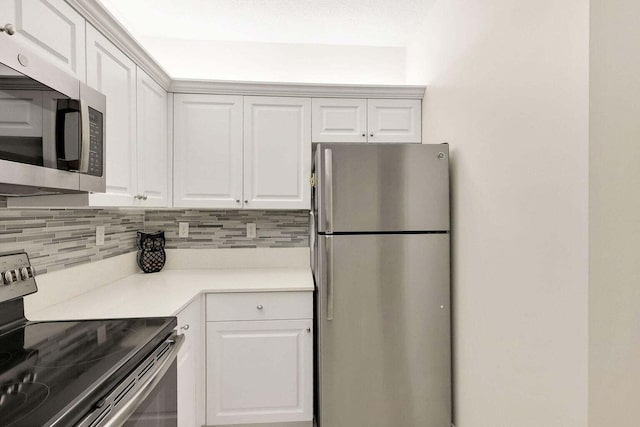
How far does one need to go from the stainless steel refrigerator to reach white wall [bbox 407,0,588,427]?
5.0 inches

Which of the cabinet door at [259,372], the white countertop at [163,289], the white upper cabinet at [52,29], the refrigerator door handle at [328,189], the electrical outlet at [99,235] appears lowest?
the cabinet door at [259,372]

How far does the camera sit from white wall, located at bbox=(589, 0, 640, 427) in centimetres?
93

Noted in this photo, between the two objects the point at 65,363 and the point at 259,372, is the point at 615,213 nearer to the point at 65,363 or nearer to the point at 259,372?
the point at 65,363

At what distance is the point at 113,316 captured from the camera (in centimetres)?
137

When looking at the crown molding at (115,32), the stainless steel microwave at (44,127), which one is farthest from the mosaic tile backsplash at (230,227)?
the stainless steel microwave at (44,127)

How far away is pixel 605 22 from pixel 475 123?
695 millimetres

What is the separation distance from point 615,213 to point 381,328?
3.76 ft

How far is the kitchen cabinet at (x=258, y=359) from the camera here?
6.18 feet

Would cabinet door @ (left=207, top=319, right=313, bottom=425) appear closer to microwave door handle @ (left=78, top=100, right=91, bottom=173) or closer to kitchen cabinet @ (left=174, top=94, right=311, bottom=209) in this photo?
kitchen cabinet @ (left=174, top=94, right=311, bottom=209)

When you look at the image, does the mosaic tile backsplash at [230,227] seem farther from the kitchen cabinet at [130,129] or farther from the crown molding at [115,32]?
the crown molding at [115,32]

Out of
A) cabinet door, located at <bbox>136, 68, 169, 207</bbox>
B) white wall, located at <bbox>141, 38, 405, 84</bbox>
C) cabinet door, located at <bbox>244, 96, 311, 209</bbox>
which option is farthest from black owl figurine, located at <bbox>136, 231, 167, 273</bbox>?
white wall, located at <bbox>141, 38, 405, 84</bbox>

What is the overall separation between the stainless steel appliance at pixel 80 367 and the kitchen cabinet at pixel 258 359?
1.98ft

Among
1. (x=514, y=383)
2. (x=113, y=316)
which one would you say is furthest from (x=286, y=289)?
(x=514, y=383)

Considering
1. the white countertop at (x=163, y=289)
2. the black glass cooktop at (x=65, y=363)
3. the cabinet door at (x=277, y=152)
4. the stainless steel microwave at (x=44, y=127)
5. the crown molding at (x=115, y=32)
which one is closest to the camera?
the black glass cooktop at (x=65, y=363)
